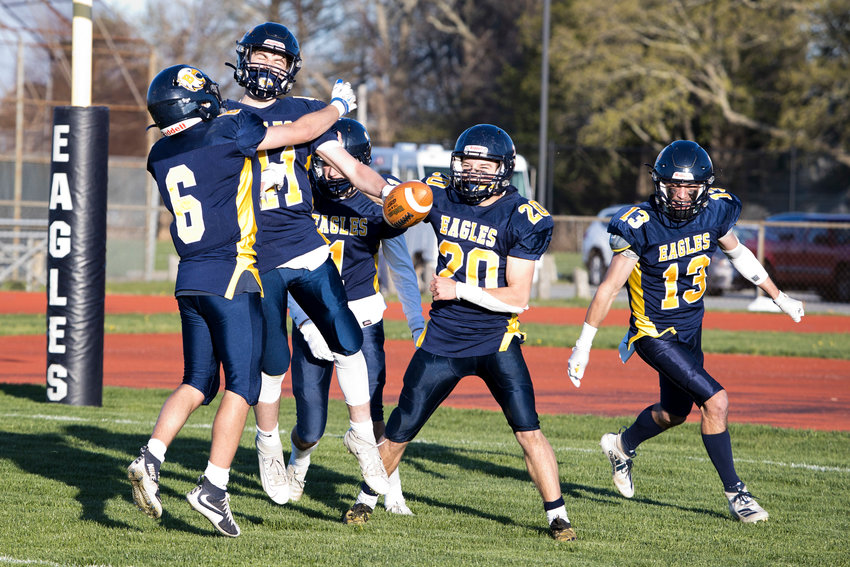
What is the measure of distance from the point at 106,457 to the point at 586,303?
14.8 meters

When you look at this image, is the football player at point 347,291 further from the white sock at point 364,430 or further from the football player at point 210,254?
the football player at point 210,254

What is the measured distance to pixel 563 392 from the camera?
10.5m

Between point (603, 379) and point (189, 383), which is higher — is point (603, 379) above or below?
below

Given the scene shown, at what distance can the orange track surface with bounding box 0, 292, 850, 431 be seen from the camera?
9609 millimetres

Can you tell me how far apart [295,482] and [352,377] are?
851 millimetres

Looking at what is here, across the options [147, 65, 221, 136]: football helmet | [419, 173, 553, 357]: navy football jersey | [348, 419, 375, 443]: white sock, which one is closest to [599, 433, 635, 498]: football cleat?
[419, 173, 553, 357]: navy football jersey

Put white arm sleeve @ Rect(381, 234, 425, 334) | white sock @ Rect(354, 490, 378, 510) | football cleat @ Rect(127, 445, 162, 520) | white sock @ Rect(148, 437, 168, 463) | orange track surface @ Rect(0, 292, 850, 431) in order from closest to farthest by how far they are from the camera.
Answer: football cleat @ Rect(127, 445, 162, 520), white sock @ Rect(148, 437, 168, 463), white sock @ Rect(354, 490, 378, 510), white arm sleeve @ Rect(381, 234, 425, 334), orange track surface @ Rect(0, 292, 850, 431)

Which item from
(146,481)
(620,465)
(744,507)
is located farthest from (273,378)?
(744,507)

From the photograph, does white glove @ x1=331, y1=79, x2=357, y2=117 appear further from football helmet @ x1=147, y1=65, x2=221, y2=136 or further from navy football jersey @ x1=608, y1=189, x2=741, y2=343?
navy football jersey @ x1=608, y1=189, x2=741, y2=343

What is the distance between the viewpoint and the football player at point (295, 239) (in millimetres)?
5219

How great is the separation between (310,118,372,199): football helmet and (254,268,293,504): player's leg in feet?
2.51

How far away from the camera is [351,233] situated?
→ 5.94 meters

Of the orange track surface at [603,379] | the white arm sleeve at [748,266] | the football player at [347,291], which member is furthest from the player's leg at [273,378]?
the orange track surface at [603,379]

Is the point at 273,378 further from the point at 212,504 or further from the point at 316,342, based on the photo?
the point at 212,504
